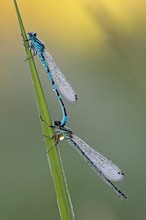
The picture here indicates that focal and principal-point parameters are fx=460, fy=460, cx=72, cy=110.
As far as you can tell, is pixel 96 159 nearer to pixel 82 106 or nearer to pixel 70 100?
pixel 70 100

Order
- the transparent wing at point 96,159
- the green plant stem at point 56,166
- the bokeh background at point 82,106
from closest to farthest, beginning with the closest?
the green plant stem at point 56,166
the transparent wing at point 96,159
the bokeh background at point 82,106

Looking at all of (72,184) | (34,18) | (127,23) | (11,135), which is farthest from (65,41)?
(72,184)

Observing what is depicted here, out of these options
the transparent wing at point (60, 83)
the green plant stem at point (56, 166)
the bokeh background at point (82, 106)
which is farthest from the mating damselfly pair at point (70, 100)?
the green plant stem at point (56, 166)

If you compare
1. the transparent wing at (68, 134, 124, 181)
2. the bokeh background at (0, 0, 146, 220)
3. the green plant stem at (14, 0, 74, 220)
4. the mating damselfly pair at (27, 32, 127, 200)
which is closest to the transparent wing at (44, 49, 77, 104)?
the mating damselfly pair at (27, 32, 127, 200)

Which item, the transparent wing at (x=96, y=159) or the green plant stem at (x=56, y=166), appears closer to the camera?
the green plant stem at (x=56, y=166)

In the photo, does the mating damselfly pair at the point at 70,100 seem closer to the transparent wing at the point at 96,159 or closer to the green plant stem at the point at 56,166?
the transparent wing at the point at 96,159

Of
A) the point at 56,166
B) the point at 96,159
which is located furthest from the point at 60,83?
the point at 56,166
